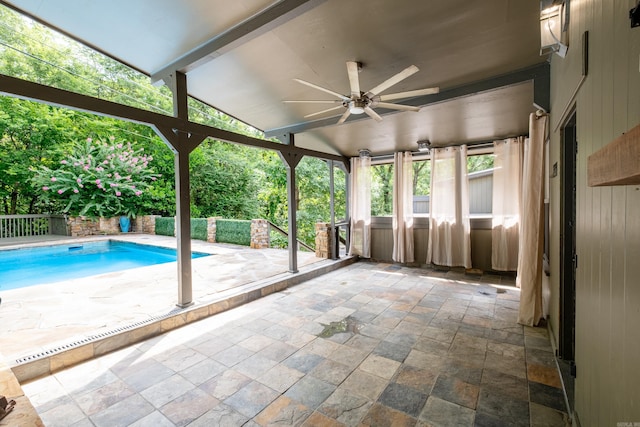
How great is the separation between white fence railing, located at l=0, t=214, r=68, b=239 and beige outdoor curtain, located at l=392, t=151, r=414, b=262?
465 inches

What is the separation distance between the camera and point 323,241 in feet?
21.2

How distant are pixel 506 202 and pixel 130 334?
19.6 feet

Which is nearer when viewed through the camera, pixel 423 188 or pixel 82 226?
pixel 82 226

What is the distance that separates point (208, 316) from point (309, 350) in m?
1.55

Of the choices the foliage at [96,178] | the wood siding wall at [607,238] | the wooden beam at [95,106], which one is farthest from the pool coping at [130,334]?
the foliage at [96,178]

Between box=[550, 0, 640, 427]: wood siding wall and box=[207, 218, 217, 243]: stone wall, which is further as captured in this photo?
box=[207, 218, 217, 243]: stone wall

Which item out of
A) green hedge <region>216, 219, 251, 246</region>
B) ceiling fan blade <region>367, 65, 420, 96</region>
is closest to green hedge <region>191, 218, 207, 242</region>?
green hedge <region>216, 219, 251, 246</region>

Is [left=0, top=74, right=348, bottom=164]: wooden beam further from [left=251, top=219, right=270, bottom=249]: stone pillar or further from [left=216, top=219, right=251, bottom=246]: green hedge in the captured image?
[left=216, top=219, right=251, bottom=246]: green hedge

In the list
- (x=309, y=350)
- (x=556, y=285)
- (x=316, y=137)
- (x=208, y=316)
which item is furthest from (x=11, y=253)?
(x=556, y=285)

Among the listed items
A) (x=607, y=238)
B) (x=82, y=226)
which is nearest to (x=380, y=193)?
(x=607, y=238)

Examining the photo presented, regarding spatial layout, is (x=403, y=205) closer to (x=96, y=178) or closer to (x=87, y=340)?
(x=87, y=340)

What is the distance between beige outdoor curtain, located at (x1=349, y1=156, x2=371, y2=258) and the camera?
660 cm

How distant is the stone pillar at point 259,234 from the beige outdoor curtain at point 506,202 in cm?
580

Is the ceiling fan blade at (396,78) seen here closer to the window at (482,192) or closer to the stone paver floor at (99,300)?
the stone paver floor at (99,300)
